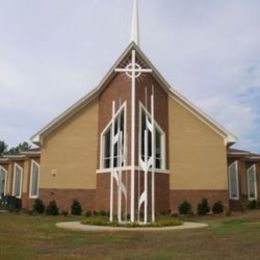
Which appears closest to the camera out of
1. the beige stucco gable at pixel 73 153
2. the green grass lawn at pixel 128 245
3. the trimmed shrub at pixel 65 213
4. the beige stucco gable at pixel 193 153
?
the green grass lawn at pixel 128 245

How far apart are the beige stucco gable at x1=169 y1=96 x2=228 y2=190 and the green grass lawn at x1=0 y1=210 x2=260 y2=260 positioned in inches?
506

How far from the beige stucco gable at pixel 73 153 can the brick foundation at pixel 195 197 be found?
15.8 ft

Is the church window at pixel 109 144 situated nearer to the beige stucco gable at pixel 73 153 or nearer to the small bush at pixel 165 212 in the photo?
the beige stucco gable at pixel 73 153

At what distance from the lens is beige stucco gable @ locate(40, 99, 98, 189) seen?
94.3ft

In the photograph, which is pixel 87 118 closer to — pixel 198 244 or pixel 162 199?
pixel 162 199

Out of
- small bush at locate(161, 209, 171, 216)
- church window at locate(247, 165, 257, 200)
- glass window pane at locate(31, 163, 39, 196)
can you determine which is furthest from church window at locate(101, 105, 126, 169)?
church window at locate(247, 165, 257, 200)

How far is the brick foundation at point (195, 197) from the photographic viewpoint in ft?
92.2

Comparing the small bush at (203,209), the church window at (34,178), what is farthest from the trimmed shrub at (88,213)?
the small bush at (203,209)

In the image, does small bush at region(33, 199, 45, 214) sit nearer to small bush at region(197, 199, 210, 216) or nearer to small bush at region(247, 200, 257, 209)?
small bush at region(197, 199, 210, 216)

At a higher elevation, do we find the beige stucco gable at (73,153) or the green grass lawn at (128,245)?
the beige stucco gable at (73,153)

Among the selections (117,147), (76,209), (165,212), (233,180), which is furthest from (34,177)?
(233,180)

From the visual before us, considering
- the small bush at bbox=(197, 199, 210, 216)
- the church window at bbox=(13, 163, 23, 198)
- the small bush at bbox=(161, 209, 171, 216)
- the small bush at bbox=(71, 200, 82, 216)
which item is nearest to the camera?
the small bush at bbox=(161, 209, 171, 216)

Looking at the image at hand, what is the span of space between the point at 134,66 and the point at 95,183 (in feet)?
29.3

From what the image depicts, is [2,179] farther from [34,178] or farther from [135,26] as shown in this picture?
[135,26]
